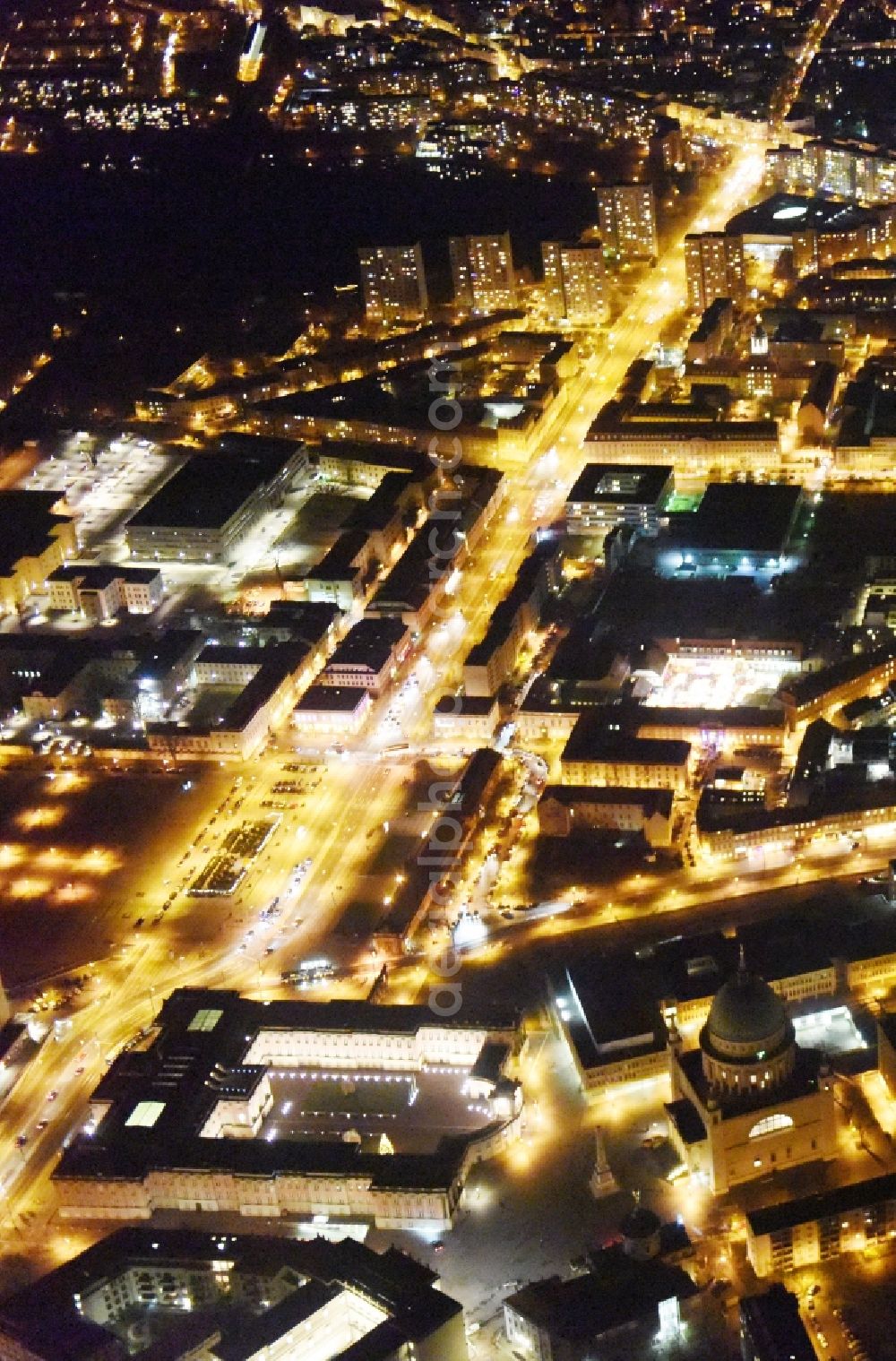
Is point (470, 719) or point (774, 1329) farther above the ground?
point (470, 719)

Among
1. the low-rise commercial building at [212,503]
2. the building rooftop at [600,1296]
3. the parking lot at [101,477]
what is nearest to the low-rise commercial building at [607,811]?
the building rooftop at [600,1296]

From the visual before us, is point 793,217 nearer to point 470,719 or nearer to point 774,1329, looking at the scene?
point 470,719

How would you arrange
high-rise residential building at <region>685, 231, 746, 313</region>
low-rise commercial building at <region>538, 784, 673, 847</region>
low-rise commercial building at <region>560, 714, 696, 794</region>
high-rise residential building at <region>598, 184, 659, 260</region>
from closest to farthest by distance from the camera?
low-rise commercial building at <region>538, 784, 673, 847</region> < low-rise commercial building at <region>560, 714, 696, 794</region> < high-rise residential building at <region>685, 231, 746, 313</region> < high-rise residential building at <region>598, 184, 659, 260</region>

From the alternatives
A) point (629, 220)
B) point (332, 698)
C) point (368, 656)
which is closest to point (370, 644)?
point (368, 656)

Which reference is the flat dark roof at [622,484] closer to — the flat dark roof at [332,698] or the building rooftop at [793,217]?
the flat dark roof at [332,698]

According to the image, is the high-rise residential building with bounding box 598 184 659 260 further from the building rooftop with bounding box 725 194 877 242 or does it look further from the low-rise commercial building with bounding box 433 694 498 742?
the low-rise commercial building with bounding box 433 694 498 742

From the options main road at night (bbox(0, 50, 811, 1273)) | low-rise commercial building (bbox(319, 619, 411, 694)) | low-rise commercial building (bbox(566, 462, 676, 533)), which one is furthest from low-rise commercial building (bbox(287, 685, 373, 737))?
low-rise commercial building (bbox(566, 462, 676, 533))
